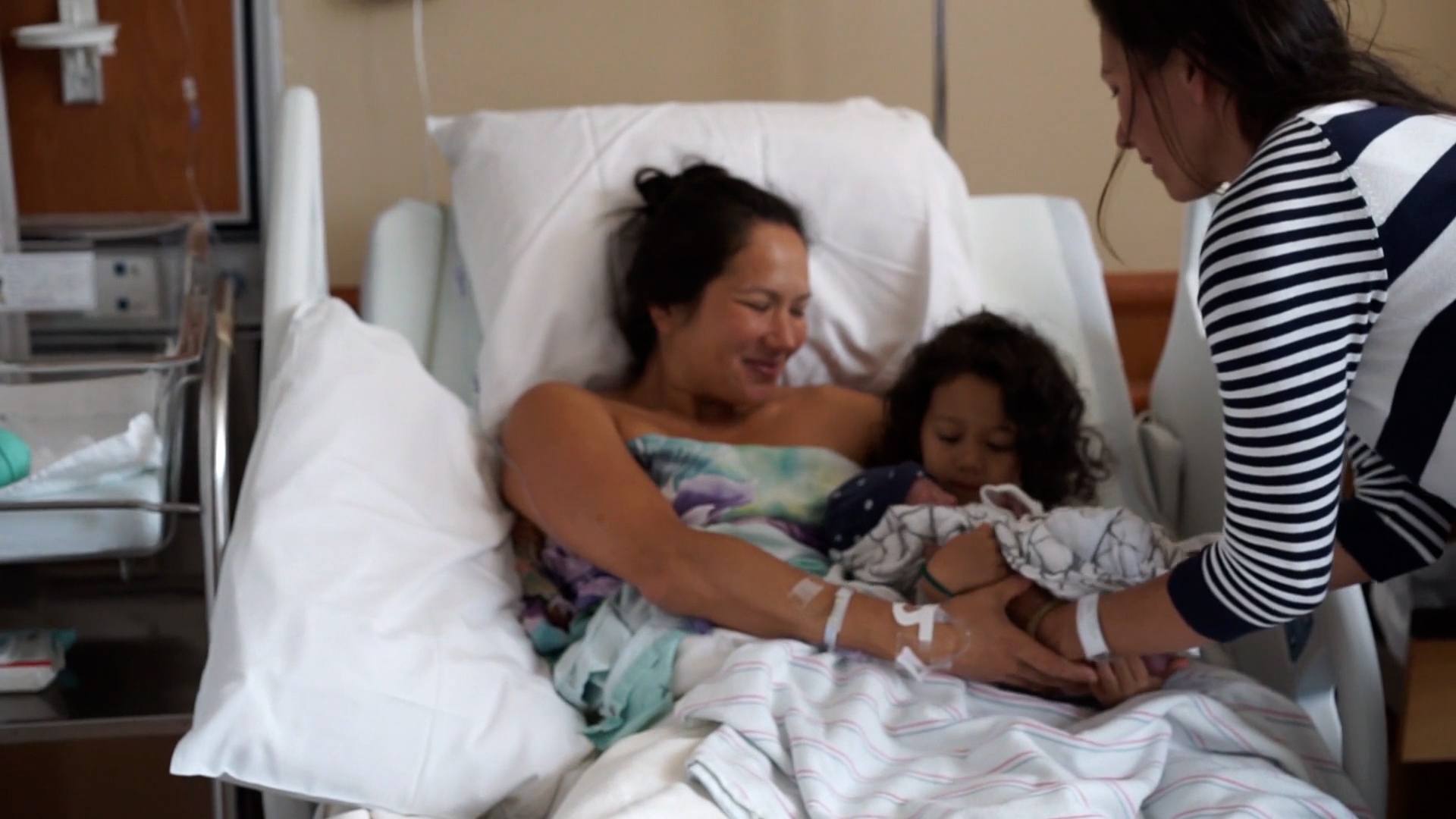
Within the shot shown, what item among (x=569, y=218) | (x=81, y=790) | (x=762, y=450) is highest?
(x=569, y=218)

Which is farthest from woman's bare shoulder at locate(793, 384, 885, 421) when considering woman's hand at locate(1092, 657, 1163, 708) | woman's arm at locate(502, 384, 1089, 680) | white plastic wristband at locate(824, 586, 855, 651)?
woman's hand at locate(1092, 657, 1163, 708)

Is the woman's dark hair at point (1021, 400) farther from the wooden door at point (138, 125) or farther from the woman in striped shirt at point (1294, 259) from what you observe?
the wooden door at point (138, 125)

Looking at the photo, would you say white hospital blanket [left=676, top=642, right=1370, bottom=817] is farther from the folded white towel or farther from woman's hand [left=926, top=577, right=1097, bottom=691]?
the folded white towel

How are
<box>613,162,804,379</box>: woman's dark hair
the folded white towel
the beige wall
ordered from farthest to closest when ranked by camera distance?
the beige wall → <box>613,162,804,379</box>: woman's dark hair → the folded white towel

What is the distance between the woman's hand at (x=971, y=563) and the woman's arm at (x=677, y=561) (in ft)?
0.08

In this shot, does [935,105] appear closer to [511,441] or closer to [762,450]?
[762,450]

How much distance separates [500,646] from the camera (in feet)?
4.77

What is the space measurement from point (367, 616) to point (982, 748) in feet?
1.81

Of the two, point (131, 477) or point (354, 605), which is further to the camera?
point (131, 477)

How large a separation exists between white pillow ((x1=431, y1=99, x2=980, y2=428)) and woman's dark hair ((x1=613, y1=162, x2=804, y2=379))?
0.03 metres

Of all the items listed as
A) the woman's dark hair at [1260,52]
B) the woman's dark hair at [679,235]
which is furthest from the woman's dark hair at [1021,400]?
the woman's dark hair at [1260,52]

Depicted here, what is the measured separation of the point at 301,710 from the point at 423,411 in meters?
0.45

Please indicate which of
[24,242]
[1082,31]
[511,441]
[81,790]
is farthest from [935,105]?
[81,790]

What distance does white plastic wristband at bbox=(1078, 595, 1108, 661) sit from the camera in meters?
1.30
